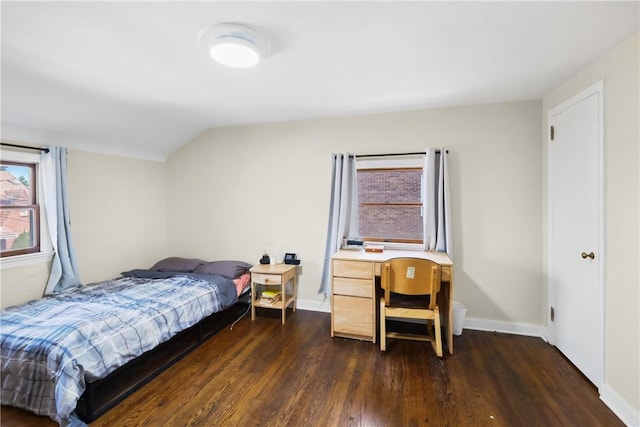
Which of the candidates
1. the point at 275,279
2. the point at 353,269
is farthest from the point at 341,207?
the point at 275,279

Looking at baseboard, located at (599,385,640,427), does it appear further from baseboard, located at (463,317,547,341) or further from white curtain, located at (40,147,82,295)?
white curtain, located at (40,147,82,295)

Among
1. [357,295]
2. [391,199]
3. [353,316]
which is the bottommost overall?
[353,316]

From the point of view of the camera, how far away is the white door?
2.03 metres

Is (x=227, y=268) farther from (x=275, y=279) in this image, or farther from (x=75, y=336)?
(x=75, y=336)

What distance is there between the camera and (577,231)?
226cm

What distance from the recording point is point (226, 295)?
3.13m

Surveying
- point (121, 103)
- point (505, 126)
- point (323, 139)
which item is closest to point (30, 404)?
point (121, 103)

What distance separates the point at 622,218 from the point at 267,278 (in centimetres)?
299

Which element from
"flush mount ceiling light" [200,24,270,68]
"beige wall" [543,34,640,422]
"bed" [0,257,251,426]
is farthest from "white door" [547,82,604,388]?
"bed" [0,257,251,426]

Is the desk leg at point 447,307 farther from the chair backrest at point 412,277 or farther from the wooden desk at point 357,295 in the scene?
the chair backrest at point 412,277

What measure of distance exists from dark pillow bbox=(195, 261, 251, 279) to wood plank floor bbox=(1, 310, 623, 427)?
2.59 feet

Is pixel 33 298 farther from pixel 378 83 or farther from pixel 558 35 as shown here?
pixel 558 35

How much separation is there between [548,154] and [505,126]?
483mm

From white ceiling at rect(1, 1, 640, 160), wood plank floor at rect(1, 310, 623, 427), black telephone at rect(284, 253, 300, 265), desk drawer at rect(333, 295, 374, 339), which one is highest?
white ceiling at rect(1, 1, 640, 160)
